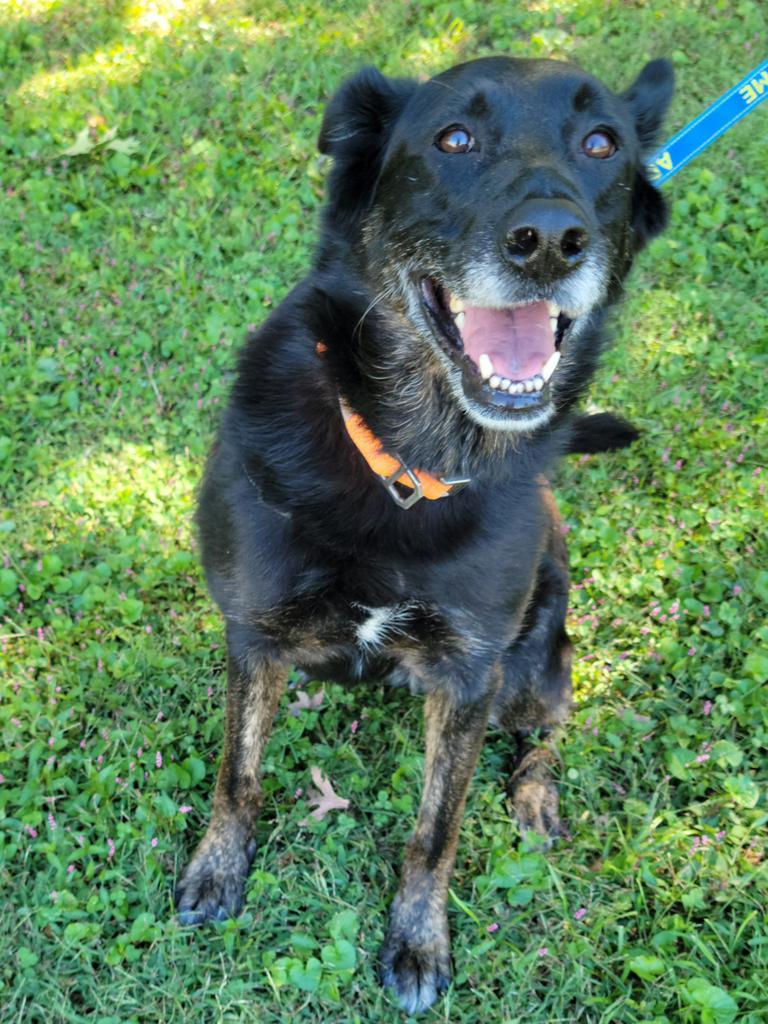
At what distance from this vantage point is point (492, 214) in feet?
6.93

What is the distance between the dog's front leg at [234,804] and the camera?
276 cm

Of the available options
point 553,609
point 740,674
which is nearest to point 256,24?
point 553,609

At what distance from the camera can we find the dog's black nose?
1976 millimetres

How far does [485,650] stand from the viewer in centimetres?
255

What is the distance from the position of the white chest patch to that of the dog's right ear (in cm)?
106

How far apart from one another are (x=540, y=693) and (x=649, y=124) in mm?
1856

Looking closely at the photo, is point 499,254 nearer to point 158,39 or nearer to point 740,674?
point 740,674

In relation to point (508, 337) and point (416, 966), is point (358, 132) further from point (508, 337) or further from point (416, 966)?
point (416, 966)

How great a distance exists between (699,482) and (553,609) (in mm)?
1291

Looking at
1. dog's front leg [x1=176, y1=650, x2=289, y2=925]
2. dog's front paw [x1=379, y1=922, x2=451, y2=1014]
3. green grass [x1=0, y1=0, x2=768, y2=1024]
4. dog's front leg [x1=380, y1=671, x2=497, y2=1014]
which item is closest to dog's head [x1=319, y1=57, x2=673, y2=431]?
green grass [x1=0, y1=0, x2=768, y2=1024]

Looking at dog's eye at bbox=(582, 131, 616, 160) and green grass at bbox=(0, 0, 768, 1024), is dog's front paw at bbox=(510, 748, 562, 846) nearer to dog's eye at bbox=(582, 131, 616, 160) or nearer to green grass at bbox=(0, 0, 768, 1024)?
green grass at bbox=(0, 0, 768, 1024)

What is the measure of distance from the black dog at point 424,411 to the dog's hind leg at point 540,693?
40 centimetres

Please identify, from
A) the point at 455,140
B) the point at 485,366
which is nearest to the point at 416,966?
the point at 485,366

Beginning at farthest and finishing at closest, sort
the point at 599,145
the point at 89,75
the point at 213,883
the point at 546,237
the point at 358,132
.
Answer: the point at 89,75 → the point at 213,883 → the point at 358,132 → the point at 599,145 → the point at 546,237
